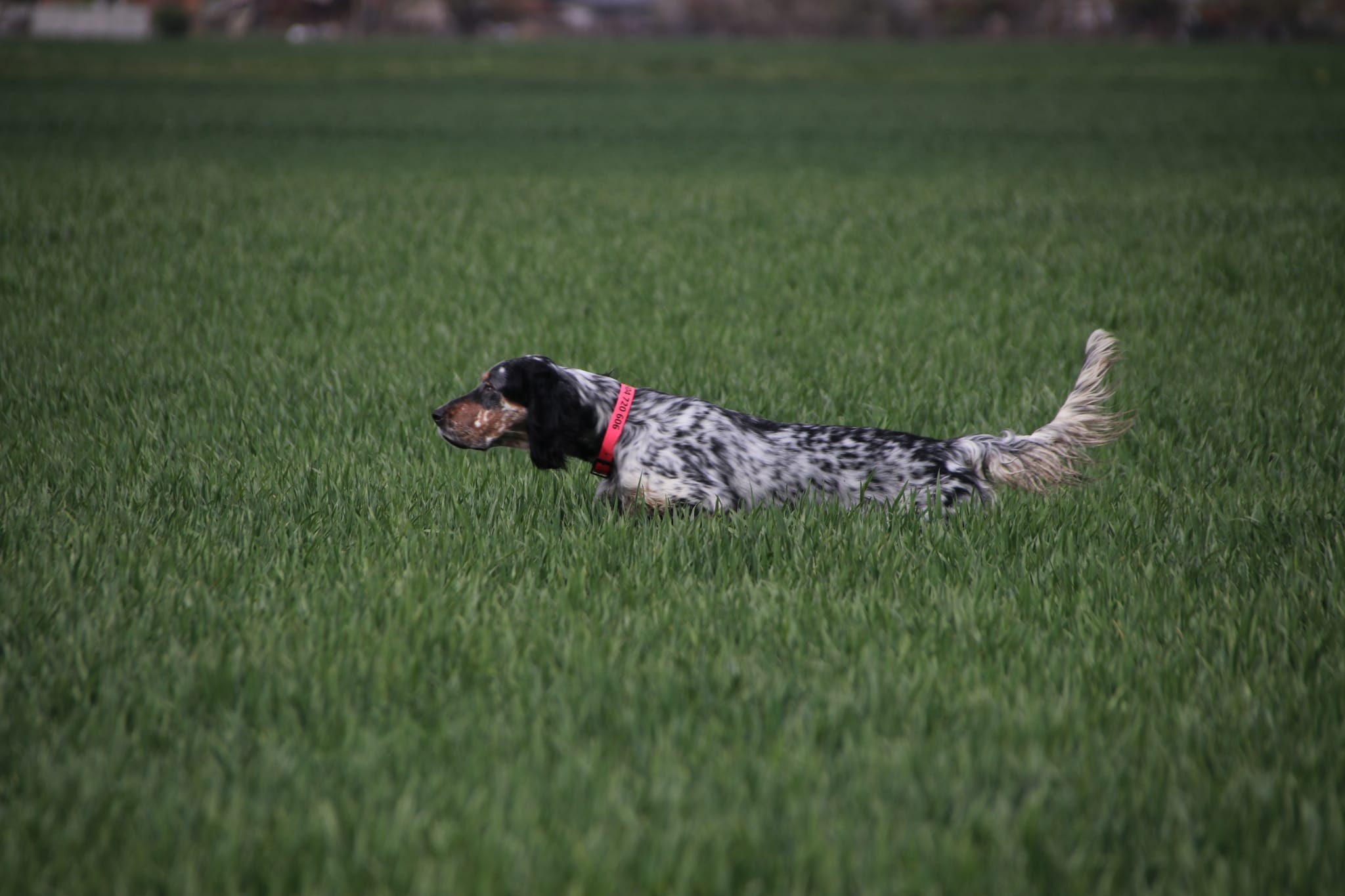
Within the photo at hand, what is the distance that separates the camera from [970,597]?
3701 millimetres

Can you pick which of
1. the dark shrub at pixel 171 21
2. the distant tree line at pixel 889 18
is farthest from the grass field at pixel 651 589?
the distant tree line at pixel 889 18

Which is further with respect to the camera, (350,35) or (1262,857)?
(350,35)

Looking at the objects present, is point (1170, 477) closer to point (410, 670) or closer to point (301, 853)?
point (410, 670)

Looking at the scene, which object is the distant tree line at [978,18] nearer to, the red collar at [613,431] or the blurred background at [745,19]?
the blurred background at [745,19]

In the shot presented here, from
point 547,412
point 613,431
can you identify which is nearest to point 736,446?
point 613,431

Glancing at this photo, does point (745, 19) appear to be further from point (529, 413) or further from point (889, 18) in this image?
point (529, 413)

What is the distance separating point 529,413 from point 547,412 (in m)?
0.09

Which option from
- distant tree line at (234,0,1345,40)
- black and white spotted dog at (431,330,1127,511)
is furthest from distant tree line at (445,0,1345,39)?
black and white spotted dog at (431,330,1127,511)

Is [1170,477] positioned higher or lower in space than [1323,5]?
lower

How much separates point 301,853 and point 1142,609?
2.86m

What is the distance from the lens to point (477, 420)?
4.71m

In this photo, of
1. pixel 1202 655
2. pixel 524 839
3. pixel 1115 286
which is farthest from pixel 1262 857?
pixel 1115 286

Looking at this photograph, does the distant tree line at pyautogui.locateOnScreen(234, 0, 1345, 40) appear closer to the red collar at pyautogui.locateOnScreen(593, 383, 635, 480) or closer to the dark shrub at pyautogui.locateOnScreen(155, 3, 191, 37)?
the dark shrub at pyautogui.locateOnScreen(155, 3, 191, 37)

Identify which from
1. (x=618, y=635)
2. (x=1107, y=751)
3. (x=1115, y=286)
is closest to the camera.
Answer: (x=1107, y=751)
